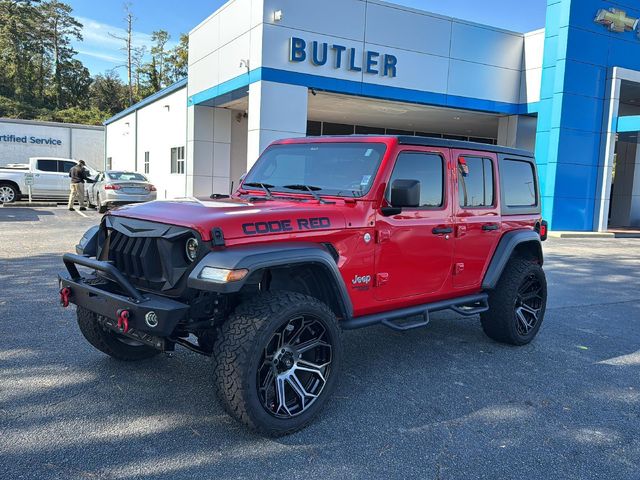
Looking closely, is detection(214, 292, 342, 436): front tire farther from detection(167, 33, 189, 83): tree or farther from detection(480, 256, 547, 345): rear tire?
detection(167, 33, 189, 83): tree

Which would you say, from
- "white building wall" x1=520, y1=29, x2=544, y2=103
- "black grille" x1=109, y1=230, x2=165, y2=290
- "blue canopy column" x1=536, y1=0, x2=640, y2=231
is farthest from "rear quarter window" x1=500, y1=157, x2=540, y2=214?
"white building wall" x1=520, y1=29, x2=544, y2=103

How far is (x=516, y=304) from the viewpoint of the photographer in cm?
523

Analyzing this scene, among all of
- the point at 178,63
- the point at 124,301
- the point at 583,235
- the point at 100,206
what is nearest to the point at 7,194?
the point at 100,206

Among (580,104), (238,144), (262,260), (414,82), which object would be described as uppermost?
(414,82)

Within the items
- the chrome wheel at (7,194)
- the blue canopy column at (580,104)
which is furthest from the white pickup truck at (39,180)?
the blue canopy column at (580,104)

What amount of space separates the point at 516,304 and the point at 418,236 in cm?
167

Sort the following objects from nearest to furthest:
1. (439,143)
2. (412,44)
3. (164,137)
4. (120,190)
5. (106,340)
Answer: (106,340) < (439,143) < (120,190) < (412,44) < (164,137)

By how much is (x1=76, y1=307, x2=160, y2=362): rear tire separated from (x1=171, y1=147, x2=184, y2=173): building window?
16.9m

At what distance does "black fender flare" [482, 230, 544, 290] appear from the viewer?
493 centimetres

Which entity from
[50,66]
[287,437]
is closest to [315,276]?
[287,437]

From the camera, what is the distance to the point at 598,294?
8.02 meters

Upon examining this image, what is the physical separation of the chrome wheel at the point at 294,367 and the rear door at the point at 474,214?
1.71m

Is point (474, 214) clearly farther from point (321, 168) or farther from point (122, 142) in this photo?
point (122, 142)

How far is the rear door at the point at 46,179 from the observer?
19.5m
